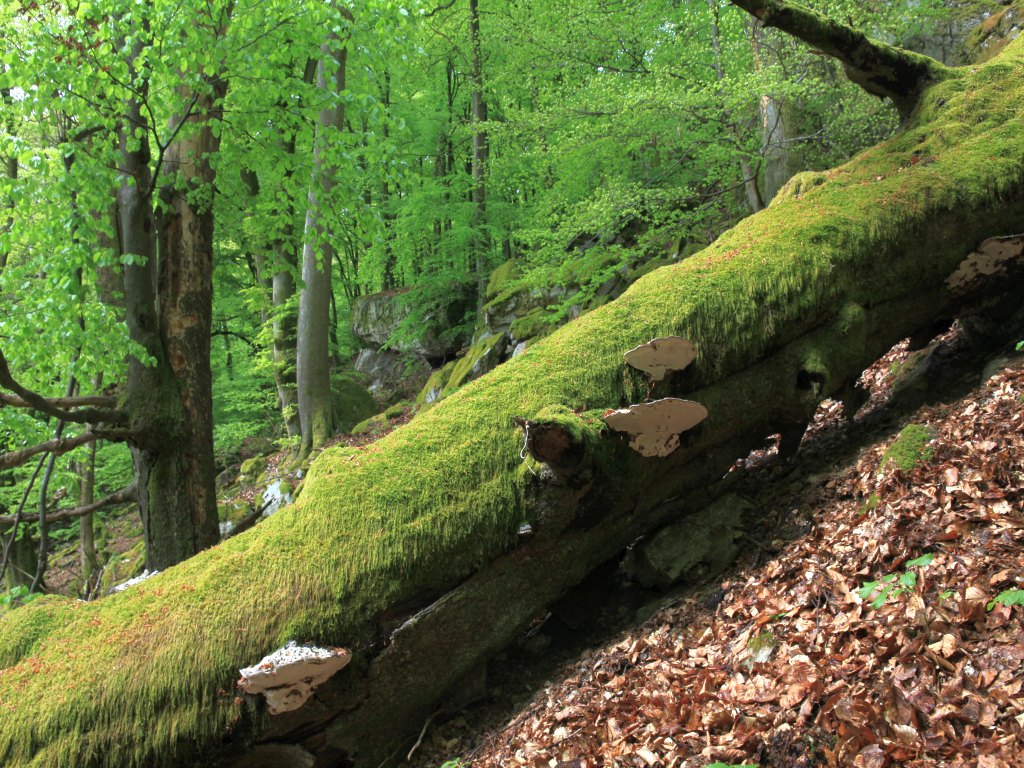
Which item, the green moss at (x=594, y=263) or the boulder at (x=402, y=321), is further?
the boulder at (x=402, y=321)

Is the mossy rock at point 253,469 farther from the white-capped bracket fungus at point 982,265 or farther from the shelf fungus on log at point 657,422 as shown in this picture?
the white-capped bracket fungus at point 982,265

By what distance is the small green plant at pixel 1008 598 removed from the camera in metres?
2.25

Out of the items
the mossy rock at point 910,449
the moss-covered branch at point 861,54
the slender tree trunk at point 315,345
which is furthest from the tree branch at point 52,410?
the slender tree trunk at point 315,345

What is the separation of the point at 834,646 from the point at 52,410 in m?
4.94

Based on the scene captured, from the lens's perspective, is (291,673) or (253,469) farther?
(253,469)

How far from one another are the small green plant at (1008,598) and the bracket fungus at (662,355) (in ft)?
6.21

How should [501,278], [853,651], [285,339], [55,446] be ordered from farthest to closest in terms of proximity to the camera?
1. [501,278]
2. [285,339]
3. [55,446]
4. [853,651]

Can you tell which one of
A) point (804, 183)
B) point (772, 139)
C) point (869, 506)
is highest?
point (772, 139)

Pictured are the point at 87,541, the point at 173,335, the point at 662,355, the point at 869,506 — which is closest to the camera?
the point at 869,506

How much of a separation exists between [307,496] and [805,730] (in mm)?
2783

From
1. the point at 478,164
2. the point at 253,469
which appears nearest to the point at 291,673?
the point at 253,469

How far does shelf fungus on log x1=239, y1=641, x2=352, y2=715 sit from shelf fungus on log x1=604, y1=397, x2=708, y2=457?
6.48ft

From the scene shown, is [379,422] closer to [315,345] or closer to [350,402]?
[350,402]

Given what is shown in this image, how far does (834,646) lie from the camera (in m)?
2.64
